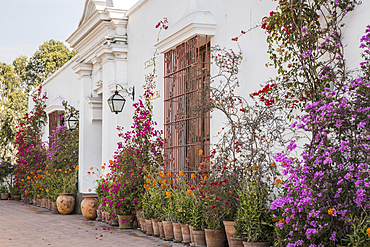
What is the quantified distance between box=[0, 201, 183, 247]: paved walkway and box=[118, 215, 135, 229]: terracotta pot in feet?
0.54

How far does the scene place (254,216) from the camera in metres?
5.43

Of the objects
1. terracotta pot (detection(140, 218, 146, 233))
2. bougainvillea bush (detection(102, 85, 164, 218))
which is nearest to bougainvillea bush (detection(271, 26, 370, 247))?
terracotta pot (detection(140, 218, 146, 233))

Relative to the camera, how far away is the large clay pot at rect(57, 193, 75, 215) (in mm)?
12477

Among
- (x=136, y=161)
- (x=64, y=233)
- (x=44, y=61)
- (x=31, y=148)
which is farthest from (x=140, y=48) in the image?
(x=44, y=61)

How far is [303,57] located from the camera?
4957 millimetres

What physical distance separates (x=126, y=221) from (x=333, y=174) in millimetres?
5470

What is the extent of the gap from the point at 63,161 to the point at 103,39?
186 inches

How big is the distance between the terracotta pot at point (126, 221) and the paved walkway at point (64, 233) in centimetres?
16

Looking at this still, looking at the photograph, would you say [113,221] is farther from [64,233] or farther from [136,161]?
[136,161]

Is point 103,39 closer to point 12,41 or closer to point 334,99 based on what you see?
point 334,99

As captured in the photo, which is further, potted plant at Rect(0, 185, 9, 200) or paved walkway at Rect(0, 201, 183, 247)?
potted plant at Rect(0, 185, 9, 200)

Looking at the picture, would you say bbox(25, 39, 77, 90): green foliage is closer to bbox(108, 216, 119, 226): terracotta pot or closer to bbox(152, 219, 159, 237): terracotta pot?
bbox(108, 216, 119, 226): terracotta pot

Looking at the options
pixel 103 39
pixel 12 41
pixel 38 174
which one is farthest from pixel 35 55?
pixel 103 39

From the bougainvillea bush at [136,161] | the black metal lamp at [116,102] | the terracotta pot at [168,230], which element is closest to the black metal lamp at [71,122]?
the black metal lamp at [116,102]
